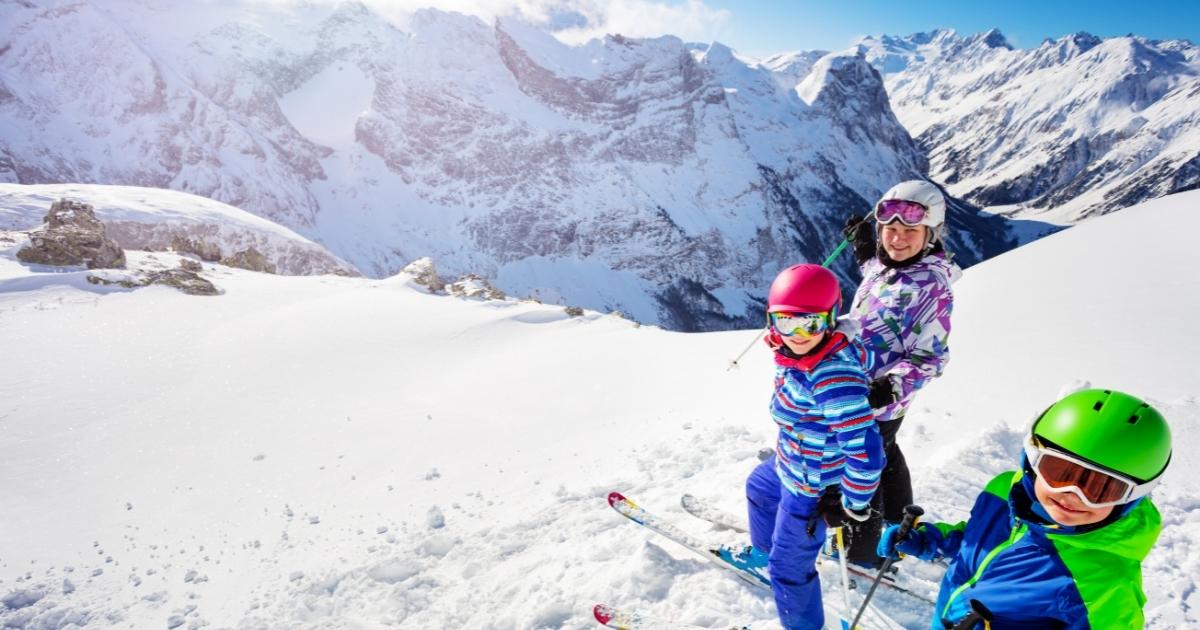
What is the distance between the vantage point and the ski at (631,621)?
158 inches

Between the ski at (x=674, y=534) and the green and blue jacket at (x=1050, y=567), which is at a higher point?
the green and blue jacket at (x=1050, y=567)

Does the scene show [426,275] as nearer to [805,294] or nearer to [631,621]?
[631,621]

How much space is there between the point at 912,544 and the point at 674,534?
7.75 feet

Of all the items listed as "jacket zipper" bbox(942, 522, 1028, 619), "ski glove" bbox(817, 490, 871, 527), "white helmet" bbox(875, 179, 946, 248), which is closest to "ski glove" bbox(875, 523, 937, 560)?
"ski glove" bbox(817, 490, 871, 527)

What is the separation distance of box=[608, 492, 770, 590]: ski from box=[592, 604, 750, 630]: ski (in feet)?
1.65

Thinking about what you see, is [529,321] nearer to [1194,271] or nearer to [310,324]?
[310,324]

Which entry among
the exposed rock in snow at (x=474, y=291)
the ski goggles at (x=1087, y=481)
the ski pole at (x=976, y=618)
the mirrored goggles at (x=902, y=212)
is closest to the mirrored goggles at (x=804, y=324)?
the mirrored goggles at (x=902, y=212)

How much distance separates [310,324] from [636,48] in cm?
19313

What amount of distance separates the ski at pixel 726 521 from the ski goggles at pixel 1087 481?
2.58 meters

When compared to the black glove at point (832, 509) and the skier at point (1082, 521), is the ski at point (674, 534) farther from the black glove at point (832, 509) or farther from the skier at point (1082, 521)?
the skier at point (1082, 521)

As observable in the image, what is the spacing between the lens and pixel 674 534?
16.6 feet

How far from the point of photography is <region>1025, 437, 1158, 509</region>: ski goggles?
214 centimetres

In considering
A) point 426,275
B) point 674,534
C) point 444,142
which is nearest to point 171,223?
point 426,275

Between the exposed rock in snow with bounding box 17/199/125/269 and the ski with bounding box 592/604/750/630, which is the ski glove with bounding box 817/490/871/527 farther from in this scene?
the exposed rock in snow with bounding box 17/199/125/269
